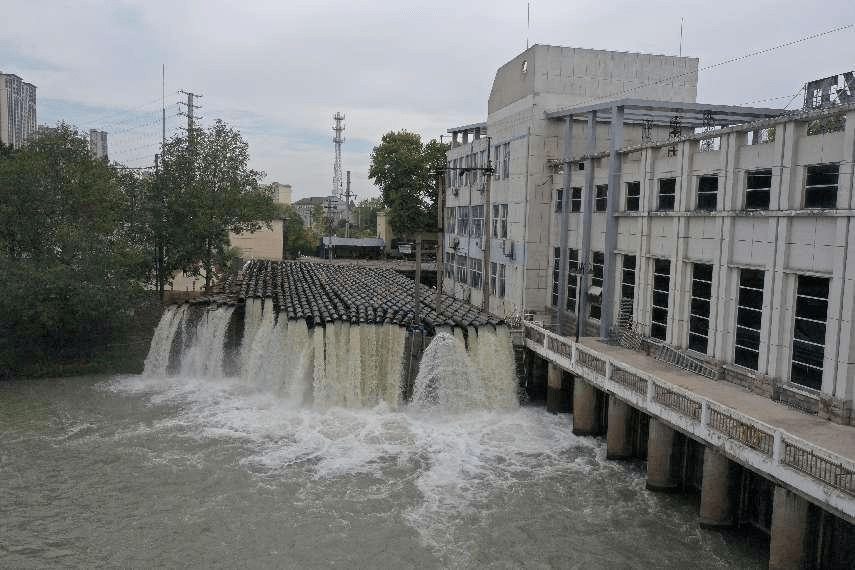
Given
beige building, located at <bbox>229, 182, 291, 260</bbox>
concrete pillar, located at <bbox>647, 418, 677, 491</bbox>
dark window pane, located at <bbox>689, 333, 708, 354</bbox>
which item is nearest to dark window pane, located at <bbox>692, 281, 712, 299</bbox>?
dark window pane, located at <bbox>689, 333, 708, 354</bbox>

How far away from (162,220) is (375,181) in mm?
26943

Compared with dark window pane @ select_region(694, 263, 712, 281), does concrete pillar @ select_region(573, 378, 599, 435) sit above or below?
below

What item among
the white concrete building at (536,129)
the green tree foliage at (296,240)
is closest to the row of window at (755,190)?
the white concrete building at (536,129)

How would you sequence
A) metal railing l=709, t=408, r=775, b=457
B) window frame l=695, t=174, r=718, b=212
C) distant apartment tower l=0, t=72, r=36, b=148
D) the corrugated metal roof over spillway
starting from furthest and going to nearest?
distant apartment tower l=0, t=72, r=36, b=148, the corrugated metal roof over spillway, window frame l=695, t=174, r=718, b=212, metal railing l=709, t=408, r=775, b=457

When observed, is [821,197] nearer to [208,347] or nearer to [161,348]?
[208,347]

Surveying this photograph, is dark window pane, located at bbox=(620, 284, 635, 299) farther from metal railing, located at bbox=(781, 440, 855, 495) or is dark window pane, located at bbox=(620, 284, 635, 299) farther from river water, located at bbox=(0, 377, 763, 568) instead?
metal railing, located at bbox=(781, 440, 855, 495)

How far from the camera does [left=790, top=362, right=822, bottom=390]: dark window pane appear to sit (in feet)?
52.7

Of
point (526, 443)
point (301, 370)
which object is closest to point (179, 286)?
point (301, 370)

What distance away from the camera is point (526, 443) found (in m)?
21.2

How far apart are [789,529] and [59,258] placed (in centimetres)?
3030

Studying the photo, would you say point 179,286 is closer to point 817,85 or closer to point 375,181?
point 375,181

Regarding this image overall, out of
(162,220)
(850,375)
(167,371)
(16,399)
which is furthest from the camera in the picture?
(162,220)

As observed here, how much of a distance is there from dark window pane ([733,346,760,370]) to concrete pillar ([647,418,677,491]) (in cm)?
330

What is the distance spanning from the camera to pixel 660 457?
17281 mm
